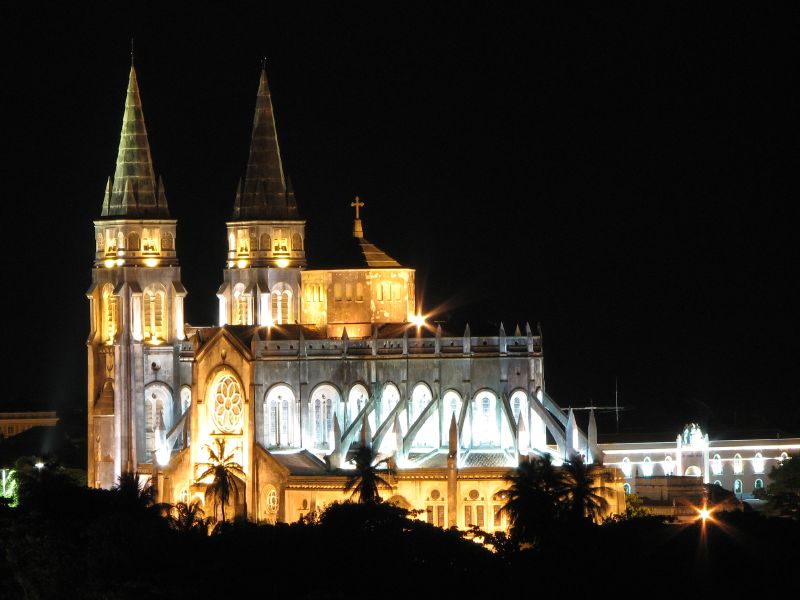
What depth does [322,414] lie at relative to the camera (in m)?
157

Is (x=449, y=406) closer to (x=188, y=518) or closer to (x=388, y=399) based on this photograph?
(x=388, y=399)

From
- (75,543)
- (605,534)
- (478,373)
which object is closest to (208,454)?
(478,373)

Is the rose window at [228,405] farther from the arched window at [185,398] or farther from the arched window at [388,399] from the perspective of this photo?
the arched window at [388,399]

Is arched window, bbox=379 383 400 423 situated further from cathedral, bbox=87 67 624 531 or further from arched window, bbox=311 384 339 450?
arched window, bbox=311 384 339 450

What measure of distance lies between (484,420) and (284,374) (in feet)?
33.3

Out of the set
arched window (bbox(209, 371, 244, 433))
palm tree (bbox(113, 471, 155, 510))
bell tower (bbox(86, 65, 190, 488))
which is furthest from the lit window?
palm tree (bbox(113, 471, 155, 510))

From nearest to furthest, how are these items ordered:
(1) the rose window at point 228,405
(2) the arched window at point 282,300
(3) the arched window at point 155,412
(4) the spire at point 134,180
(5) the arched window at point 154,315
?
1. (1) the rose window at point 228,405
2. (5) the arched window at point 154,315
3. (3) the arched window at point 155,412
4. (4) the spire at point 134,180
5. (2) the arched window at point 282,300

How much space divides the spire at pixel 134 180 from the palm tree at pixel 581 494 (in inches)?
1140

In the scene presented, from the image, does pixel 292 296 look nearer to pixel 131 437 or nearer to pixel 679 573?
pixel 131 437

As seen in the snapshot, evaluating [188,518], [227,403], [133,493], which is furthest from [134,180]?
[188,518]

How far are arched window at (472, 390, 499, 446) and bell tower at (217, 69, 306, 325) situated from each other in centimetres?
1300

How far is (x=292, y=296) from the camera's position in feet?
536

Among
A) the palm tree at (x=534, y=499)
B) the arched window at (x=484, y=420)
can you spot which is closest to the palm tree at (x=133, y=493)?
the arched window at (x=484, y=420)

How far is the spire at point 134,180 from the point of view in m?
163
